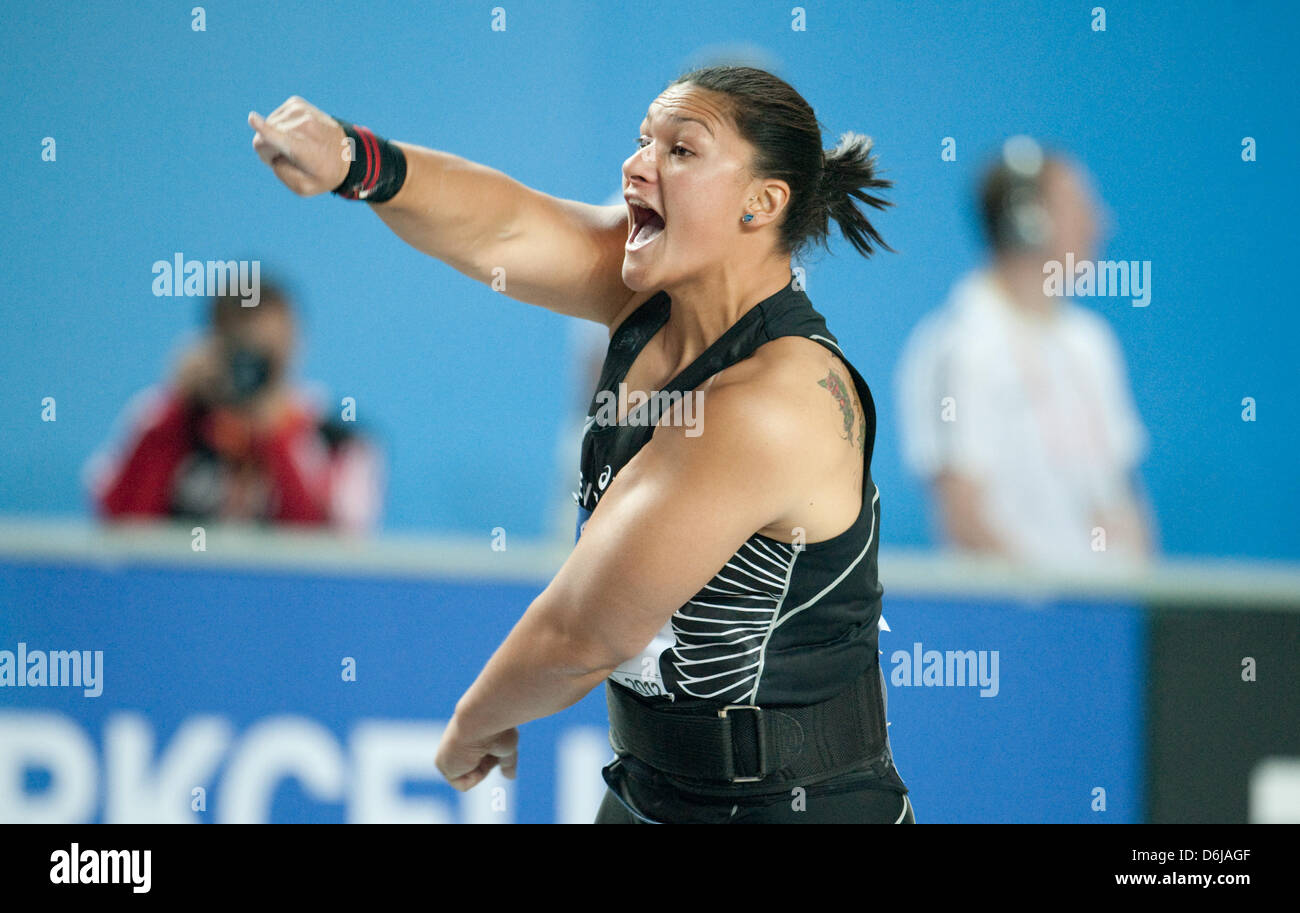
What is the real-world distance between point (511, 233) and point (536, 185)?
160 cm

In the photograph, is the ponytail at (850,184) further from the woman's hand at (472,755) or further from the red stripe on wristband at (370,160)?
the woman's hand at (472,755)

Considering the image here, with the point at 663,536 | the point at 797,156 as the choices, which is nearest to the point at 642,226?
the point at 797,156

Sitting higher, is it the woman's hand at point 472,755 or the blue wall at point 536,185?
the blue wall at point 536,185

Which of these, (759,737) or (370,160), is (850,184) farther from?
(759,737)

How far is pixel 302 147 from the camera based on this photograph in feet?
5.42

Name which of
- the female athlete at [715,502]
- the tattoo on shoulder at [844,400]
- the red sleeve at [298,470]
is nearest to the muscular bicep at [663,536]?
the female athlete at [715,502]

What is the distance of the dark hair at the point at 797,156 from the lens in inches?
68.3

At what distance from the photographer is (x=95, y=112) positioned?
3.46m

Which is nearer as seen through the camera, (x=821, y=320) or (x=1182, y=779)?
(x=821, y=320)

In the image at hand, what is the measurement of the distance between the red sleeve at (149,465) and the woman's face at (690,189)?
6.58 ft

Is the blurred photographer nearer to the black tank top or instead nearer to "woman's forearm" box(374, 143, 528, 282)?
"woman's forearm" box(374, 143, 528, 282)
